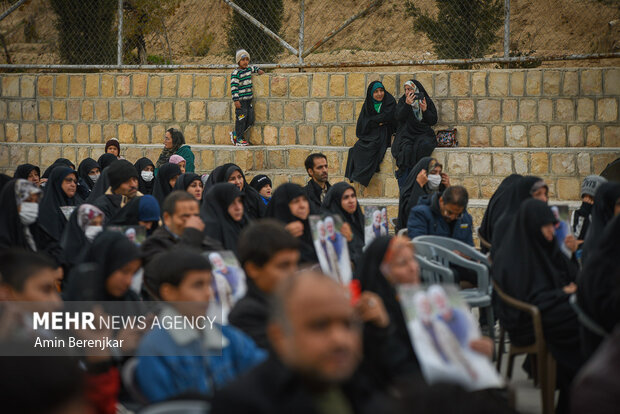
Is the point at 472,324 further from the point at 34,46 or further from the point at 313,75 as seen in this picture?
the point at 34,46

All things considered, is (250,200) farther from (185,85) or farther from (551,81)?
(185,85)

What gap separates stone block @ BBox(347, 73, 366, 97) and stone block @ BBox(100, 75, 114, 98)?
434cm

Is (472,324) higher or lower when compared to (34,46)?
lower

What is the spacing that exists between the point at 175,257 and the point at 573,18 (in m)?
13.1

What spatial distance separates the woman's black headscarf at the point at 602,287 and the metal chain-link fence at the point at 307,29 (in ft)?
28.5

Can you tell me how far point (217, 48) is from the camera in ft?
67.5

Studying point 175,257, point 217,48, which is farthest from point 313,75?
point 175,257

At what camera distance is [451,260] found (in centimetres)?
568

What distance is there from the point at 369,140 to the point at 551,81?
2.85m

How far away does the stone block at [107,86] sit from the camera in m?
13.8

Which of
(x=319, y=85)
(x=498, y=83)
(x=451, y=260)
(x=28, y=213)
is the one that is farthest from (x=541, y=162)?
(x=28, y=213)

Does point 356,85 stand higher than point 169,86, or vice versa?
point 169,86

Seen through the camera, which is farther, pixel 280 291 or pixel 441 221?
pixel 441 221

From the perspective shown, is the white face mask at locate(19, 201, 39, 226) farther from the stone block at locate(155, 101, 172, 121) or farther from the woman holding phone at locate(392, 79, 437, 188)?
the stone block at locate(155, 101, 172, 121)
